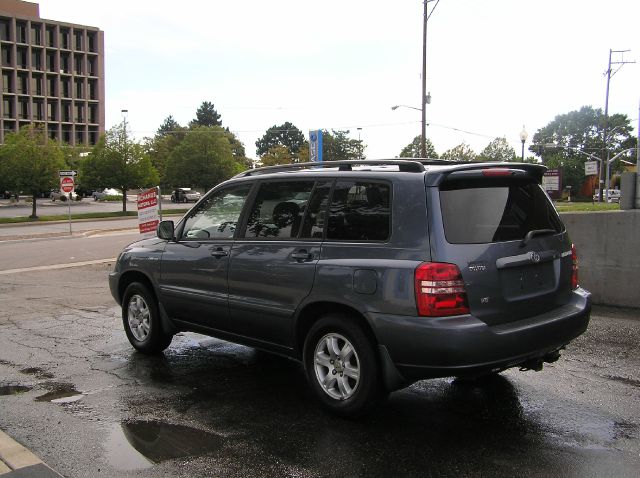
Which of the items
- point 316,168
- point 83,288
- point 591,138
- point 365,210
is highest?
point 591,138

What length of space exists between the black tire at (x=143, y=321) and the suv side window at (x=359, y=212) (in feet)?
8.20

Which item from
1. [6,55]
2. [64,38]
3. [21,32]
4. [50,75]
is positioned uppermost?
[64,38]

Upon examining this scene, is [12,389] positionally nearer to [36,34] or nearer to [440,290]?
[440,290]

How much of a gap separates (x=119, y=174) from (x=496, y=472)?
41310 mm

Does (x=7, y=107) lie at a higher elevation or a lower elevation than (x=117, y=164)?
higher

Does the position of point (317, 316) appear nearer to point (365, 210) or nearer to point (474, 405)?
point (365, 210)

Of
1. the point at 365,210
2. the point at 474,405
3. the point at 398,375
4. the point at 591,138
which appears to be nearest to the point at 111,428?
the point at 398,375

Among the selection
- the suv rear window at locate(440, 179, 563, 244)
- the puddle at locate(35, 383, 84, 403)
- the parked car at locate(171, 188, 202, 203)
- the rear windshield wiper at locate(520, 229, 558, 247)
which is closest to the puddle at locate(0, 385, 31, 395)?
the puddle at locate(35, 383, 84, 403)

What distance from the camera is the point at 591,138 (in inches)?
4033

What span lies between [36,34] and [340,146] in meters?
48.3

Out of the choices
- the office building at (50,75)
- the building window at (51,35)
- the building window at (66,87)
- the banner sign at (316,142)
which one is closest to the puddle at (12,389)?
the banner sign at (316,142)

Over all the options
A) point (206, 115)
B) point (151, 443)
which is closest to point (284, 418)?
point (151, 443)

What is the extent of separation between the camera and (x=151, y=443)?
155 inches

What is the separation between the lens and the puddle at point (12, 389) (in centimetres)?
501
